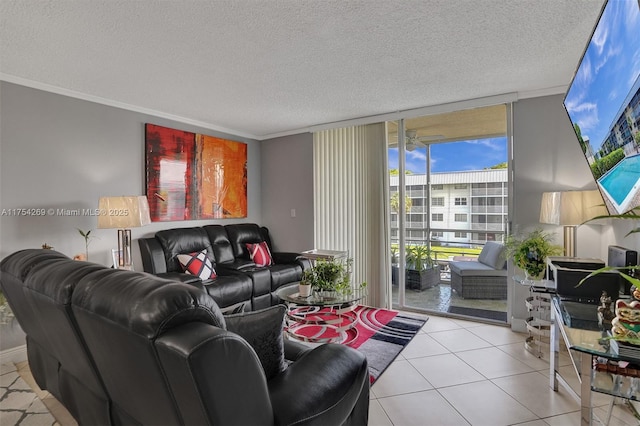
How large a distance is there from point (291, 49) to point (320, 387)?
7.27 ft

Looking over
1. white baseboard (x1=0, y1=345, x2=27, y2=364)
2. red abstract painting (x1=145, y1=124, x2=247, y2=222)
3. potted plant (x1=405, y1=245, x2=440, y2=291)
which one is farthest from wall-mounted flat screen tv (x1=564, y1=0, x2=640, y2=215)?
white baseboard (x1=0, y1=345, x2=27, y2=364)

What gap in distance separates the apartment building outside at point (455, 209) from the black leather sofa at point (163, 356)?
10.0 feet

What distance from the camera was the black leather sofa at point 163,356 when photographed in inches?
35.6

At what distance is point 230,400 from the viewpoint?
0.92 meters

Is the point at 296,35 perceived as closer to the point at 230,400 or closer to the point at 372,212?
the point at 230,400

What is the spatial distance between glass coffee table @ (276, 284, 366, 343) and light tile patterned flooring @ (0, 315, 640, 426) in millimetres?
612

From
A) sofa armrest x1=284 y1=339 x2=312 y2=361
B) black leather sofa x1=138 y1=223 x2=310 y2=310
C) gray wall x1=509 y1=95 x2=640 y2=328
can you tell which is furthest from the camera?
black leather sofa x1=138 y1=223 x2=310 y2=310

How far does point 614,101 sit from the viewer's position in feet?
4.94

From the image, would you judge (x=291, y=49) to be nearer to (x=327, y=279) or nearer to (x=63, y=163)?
(x=327, y=279)

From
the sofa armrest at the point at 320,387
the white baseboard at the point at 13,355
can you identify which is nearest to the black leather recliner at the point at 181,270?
the white baseboard at the point at 13,355

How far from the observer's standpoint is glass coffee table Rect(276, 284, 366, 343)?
2.89 m

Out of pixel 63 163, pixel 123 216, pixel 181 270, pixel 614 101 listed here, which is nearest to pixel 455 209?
pixel 614 101

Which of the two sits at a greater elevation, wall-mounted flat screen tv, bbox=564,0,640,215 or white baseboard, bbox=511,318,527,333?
wall-mounted flat screen tv, bbox=564,0,640,215

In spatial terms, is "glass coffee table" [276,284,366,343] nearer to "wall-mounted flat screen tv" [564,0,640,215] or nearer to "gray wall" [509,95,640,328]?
"gray wall" [509,95,640,328]
